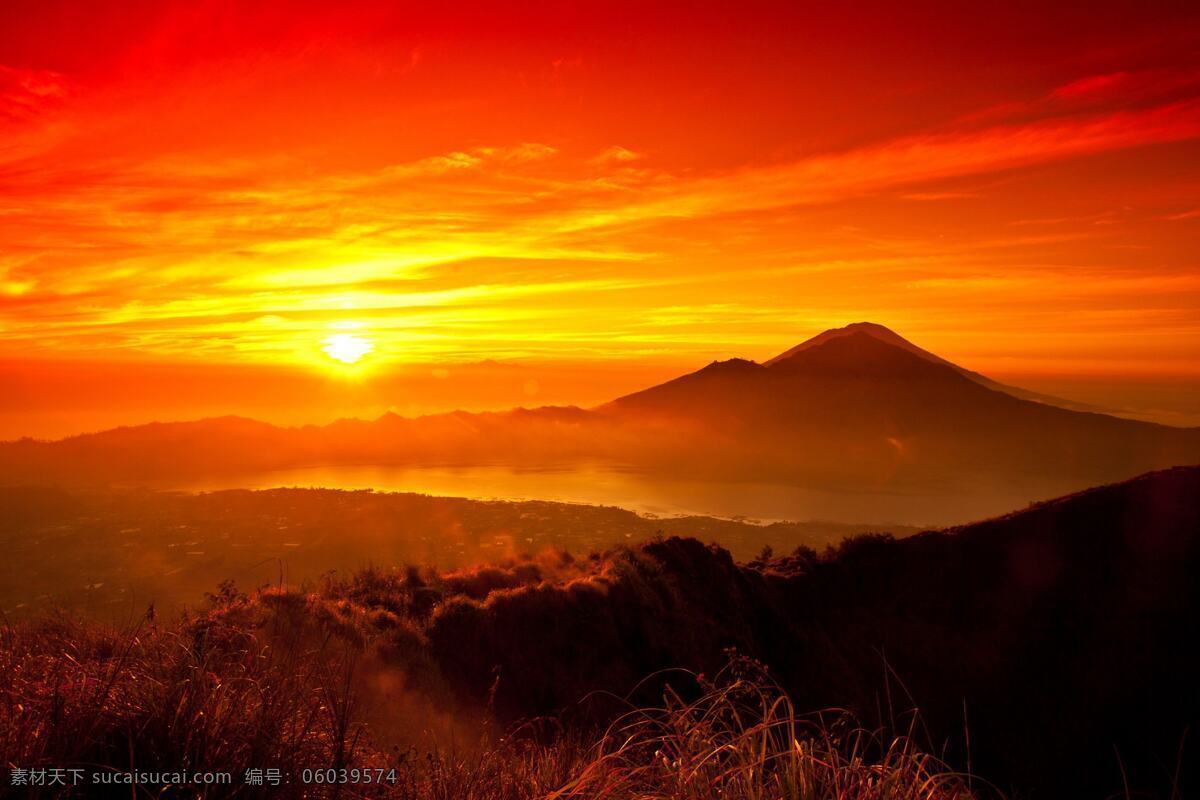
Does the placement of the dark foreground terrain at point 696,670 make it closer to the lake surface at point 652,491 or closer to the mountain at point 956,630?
the mountain at point 956,630

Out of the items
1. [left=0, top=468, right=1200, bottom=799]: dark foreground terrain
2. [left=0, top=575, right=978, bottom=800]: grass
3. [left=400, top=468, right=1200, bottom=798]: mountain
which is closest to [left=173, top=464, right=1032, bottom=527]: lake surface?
[left=400, top=468, right=1200, bottom=798]: mountain

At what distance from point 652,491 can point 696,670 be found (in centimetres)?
14804

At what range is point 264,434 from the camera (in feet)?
547

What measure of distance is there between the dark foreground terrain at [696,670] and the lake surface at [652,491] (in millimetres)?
94384

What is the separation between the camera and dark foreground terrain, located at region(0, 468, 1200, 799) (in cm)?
317

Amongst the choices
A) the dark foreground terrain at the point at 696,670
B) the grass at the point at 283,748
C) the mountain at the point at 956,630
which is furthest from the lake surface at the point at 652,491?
the grass at the point at 283,748

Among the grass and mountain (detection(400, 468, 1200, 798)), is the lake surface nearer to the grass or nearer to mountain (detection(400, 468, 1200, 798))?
mountain (detection(400, 468, 1200, 798))

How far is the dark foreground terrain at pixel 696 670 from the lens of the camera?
317cm

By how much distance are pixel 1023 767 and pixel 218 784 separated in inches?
743

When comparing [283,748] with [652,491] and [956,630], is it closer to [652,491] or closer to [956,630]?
[956,630]

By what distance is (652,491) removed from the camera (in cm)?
16088

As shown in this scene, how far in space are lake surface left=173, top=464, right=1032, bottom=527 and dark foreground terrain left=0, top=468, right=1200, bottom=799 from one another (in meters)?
94.4

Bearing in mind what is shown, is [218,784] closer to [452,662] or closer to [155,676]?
[155,676]

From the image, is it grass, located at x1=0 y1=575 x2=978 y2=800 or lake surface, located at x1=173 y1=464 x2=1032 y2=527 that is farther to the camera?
lake surface, located at x1=173 y1=464 x2=1032 y2=527
